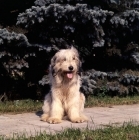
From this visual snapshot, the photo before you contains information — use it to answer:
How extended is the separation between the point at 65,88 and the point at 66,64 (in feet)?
1.54

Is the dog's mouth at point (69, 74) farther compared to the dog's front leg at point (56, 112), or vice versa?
the dog's mouth at point (69, 74)

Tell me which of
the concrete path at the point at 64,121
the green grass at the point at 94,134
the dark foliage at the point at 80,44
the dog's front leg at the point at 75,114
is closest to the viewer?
the green grass at the point at 94,134

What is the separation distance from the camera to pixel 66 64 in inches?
297

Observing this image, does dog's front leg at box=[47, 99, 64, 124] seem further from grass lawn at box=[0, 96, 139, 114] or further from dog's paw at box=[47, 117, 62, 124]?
grass lawn at box=[0, 96, 139, 114]

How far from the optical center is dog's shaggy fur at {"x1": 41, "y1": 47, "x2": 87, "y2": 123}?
759 centimetres

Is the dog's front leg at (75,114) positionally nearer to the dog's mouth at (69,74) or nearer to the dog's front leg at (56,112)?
the dog's front leg at (56,112)

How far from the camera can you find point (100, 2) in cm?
1066

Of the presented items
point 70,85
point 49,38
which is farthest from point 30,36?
point 70,85

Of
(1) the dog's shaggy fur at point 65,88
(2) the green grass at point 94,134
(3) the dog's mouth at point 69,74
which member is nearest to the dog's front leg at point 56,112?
(1) the dog's shaggy fur at point 65,88

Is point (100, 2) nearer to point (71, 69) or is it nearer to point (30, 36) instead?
point (30, 36)

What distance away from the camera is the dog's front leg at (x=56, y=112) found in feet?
24.6

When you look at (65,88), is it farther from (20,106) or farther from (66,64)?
(20,106)

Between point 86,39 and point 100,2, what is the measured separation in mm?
983

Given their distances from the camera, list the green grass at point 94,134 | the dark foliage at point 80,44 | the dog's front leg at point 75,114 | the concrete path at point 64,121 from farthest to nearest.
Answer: the dark foliage at point 80,44 → the dog's front leg at point 75,114 → the concrete path at point 64,121 → the green grass at point 94,134
